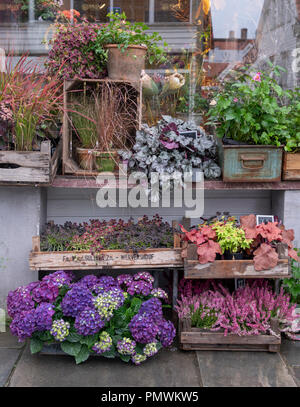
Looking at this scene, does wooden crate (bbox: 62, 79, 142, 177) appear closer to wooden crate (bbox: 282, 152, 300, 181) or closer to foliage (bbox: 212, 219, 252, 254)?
foliage (bbox: 212, 219, 252, 254)

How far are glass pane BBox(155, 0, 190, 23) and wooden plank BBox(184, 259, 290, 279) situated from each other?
2.74 meters

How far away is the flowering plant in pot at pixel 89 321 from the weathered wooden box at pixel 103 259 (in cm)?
16

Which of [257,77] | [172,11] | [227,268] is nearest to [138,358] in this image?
[227,268]

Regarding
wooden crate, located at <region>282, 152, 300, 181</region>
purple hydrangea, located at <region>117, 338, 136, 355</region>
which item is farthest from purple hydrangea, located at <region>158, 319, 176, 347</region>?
wooden crate, located at <region>282, 152, 300, 181</region>

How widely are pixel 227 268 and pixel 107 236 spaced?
96 centimetres

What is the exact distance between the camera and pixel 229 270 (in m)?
3.35

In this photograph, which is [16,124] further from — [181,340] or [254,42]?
[254,42]

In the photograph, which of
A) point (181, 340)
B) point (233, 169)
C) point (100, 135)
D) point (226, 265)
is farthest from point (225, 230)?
point (100, 135)

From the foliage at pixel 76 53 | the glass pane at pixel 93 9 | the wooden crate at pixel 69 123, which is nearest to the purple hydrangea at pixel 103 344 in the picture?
the wooden crate at pixel 69 123

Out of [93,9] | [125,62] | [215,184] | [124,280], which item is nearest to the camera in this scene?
[124,280]

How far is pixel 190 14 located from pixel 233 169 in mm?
2099

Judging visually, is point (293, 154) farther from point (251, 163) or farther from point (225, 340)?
point (225, 340)

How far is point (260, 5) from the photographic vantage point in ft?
16.3

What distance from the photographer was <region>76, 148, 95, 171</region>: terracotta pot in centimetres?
382
